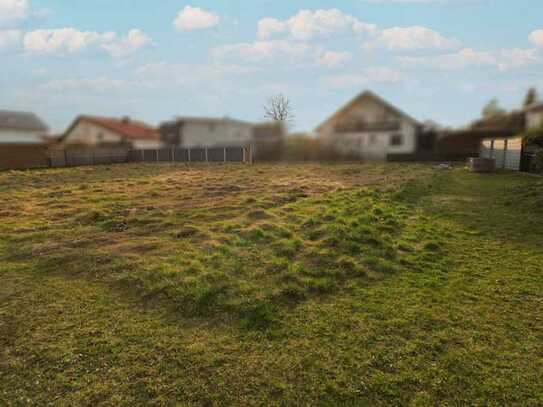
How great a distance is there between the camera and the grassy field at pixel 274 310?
2033 mm

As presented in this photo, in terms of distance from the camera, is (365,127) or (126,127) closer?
(365,127)

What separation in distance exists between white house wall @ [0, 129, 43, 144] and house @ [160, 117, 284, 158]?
949cm

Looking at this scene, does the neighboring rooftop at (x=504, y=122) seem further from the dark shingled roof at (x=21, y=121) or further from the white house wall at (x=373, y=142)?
the dark shingled roof at (x=21, y=121)

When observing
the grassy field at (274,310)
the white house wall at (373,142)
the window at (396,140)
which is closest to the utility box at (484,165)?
the white house wall at (373,142)

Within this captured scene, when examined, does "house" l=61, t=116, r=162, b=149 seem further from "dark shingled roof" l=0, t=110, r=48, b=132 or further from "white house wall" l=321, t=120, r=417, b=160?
"white house wall" l=321, t=120, r=417, b=160

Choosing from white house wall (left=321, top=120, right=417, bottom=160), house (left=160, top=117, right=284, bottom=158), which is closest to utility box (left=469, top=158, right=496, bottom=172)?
white house wall (left=321, top=120, right=417, bottom=160)

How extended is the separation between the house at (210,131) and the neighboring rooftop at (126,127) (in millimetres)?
1346

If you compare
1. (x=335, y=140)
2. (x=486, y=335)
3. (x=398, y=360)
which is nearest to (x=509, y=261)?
(x=486, y=335)

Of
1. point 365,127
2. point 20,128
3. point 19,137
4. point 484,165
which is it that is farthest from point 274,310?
point 20,128

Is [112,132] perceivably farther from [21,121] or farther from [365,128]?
[365,128]

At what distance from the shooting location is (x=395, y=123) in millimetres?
18219

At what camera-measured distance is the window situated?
18.6 meters

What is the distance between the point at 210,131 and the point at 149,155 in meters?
8.75

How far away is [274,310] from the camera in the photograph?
9.52ft
